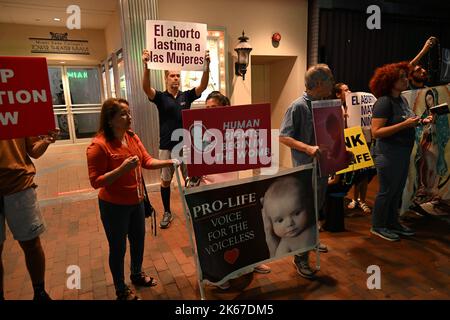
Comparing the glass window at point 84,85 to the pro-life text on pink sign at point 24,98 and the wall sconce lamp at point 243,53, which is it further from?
the pro-life text on pink sign at point 24,98

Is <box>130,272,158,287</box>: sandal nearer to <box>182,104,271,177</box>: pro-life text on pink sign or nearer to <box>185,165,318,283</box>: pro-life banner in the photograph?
<box>185,165,318,283</box>: pro-life banner

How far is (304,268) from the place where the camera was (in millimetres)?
2430

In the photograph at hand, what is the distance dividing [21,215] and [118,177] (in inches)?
25.6

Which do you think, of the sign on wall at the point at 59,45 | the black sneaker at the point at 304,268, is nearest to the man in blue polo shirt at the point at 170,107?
the black sneaker at the point at 304,268

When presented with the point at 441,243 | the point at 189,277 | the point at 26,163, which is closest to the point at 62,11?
the point at 26,163

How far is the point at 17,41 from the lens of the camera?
25.9 feet

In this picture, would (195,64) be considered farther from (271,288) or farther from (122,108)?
(271,288)

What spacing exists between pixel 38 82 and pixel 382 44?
6.51 m

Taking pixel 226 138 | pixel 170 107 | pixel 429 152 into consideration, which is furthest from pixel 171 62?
pixel 429 152

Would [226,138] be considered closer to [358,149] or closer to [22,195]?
[22,195]

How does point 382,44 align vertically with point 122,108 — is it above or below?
above

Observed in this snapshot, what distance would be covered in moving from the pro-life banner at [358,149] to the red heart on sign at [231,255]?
5.90 ft

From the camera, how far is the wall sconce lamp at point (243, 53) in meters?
4.74

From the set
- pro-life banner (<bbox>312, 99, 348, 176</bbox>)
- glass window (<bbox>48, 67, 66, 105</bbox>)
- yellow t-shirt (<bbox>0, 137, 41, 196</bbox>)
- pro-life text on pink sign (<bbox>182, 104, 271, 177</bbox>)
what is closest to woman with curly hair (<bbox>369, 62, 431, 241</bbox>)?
pro-life banner (<bbox>312, 99, 348, 176</bbox>)
